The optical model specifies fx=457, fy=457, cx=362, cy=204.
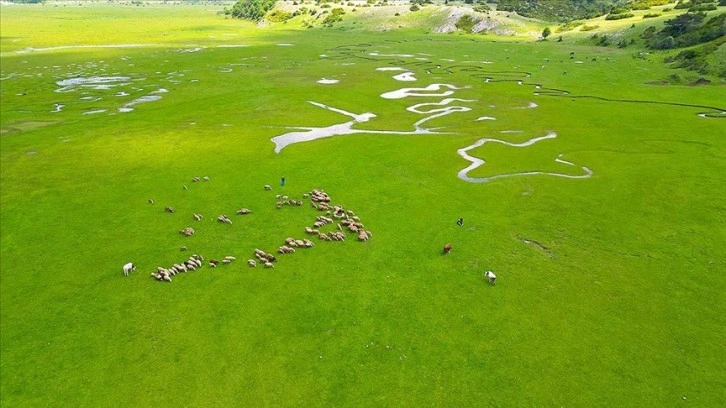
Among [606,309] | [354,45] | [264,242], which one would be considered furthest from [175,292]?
[354,45]

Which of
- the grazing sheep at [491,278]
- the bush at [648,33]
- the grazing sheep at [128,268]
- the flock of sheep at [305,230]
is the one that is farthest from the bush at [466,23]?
the grazing sheep at [128,268]

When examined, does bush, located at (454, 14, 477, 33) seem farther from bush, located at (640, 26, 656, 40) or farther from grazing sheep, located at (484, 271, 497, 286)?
grazing sheep, located at (484, 271, 497, 286)

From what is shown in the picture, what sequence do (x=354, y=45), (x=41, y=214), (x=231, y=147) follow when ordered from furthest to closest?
Answer: 1. (x=354, y=45)
2. (x=231, y=147)
3. (x=41, y=214)

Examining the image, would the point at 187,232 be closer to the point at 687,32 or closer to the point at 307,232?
the point at 307,232

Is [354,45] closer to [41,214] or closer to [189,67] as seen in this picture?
[189,67]

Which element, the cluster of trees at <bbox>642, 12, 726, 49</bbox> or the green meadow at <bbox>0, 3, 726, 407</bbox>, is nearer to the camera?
the green meadow at <bbox>0, 3, 726, 407</bbox>

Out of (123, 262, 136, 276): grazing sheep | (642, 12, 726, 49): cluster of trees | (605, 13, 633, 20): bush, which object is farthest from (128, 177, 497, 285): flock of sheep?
(605, 13, 633, 20): bush

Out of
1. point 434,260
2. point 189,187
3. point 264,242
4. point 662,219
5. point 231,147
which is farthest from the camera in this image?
point 231,147

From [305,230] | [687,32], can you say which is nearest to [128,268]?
[305,230]
